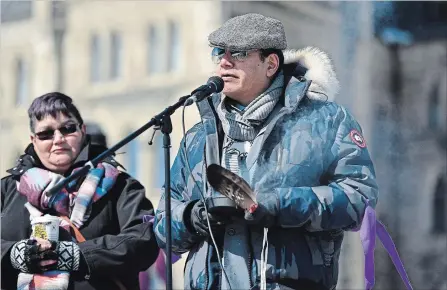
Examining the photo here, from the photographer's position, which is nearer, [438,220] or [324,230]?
[324,230]

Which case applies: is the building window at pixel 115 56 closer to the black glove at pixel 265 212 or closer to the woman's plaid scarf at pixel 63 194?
the woman's plaid scarf at pixel 63 194

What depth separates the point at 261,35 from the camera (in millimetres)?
4461

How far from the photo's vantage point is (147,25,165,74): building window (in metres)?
31.8

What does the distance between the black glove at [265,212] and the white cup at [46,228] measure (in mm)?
1189

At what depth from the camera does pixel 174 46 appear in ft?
104

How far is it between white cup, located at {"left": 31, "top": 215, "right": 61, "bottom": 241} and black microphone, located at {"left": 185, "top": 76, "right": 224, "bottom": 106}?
109cm

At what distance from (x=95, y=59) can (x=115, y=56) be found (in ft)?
2.27

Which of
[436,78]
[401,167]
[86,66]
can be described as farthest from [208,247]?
[436,78]

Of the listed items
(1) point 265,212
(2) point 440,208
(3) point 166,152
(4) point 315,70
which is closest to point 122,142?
(3) point 166,152

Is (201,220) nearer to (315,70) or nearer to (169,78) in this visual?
(315,70)

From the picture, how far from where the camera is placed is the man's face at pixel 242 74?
4465 mm

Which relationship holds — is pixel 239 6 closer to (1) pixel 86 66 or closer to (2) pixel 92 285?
(1) pixel 86 66

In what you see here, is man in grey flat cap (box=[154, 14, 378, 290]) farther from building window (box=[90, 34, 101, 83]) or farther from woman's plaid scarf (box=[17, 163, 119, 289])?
building window (box=[90, 34, 101, 83])

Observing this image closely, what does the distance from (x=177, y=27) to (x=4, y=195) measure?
85.5 ft
